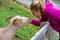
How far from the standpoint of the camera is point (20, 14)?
8.66 meters

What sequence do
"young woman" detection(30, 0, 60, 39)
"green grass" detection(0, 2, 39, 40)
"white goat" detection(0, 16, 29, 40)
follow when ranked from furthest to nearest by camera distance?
"green grass" detection(0, 2, 39, 40) < "white goat" detection(0, 16, 29, 40) < "young woman" detection(30, 0, 60, 39)

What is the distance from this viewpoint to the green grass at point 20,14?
7011 millimetres

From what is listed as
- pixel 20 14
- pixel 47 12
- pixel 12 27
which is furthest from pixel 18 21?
pixel 20 14

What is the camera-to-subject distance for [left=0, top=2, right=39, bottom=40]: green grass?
23.0ft

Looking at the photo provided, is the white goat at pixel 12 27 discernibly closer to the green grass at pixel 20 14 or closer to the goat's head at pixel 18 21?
the goat's head at pixel 18 21

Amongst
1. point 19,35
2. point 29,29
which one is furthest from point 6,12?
point 19,35

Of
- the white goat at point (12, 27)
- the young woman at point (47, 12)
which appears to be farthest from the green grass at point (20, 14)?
the young woman at point (47, 12)

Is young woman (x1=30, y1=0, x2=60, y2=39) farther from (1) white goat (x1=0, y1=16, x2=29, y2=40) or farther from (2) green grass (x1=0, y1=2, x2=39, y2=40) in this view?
(2) green grass (x1=0, y1=2, x2=39, y2=40)

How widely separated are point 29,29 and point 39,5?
338 centimetres

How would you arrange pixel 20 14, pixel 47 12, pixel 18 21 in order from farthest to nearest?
pixel 20 14 < pixel 18 21 < pixel 47 12

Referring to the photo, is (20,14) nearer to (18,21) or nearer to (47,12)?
(18,21)

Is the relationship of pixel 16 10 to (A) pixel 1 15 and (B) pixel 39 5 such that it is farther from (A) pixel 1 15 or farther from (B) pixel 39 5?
(B) pixel 39 5

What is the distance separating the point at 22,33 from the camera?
708cm

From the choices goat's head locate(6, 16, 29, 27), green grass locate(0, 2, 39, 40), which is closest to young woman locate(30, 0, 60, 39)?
goat's head locate(6, 16, 29, 27)
